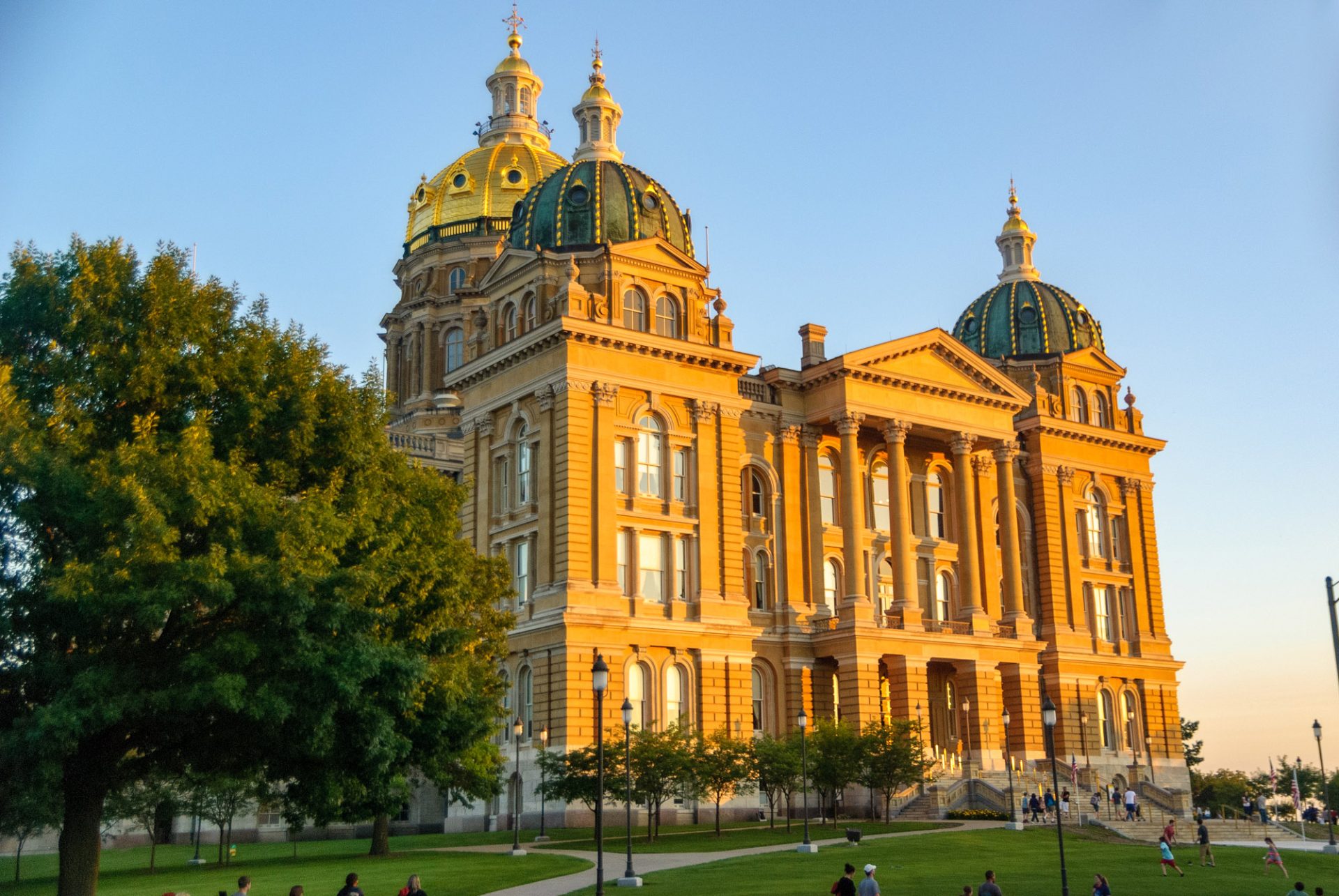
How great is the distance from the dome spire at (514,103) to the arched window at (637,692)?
172 feet

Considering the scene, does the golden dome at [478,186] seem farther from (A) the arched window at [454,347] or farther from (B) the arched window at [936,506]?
(B) the arched window at [936,506]

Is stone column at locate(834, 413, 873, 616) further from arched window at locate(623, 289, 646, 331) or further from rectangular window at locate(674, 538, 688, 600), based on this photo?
arched window at locate(623, 289, 646, 331)

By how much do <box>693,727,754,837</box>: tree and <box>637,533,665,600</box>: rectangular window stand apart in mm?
7405

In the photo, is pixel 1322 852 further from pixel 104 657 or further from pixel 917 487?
pixel 104 657

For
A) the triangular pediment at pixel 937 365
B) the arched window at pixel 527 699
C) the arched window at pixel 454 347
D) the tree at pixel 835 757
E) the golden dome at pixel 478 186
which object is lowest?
the tree at pixel 835 757

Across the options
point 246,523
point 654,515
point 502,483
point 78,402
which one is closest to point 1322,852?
point 654,515

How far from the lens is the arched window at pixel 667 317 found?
6125 cm

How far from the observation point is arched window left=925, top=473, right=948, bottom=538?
69.2m

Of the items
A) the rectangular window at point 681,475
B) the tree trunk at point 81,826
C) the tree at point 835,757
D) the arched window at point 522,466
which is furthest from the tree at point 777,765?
the tree trunk at point 81,826

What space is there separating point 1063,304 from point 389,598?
59.5 m

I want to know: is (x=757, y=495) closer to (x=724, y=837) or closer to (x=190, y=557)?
(x=724, y=837)

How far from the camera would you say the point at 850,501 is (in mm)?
63531

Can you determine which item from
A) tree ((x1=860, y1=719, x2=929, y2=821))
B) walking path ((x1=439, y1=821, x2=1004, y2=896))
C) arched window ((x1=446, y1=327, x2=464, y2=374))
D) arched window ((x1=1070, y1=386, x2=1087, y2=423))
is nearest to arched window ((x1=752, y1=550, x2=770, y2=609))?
tree ((x1=860, y1=719, x2=929, y2=821))

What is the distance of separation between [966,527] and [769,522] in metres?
9.79
